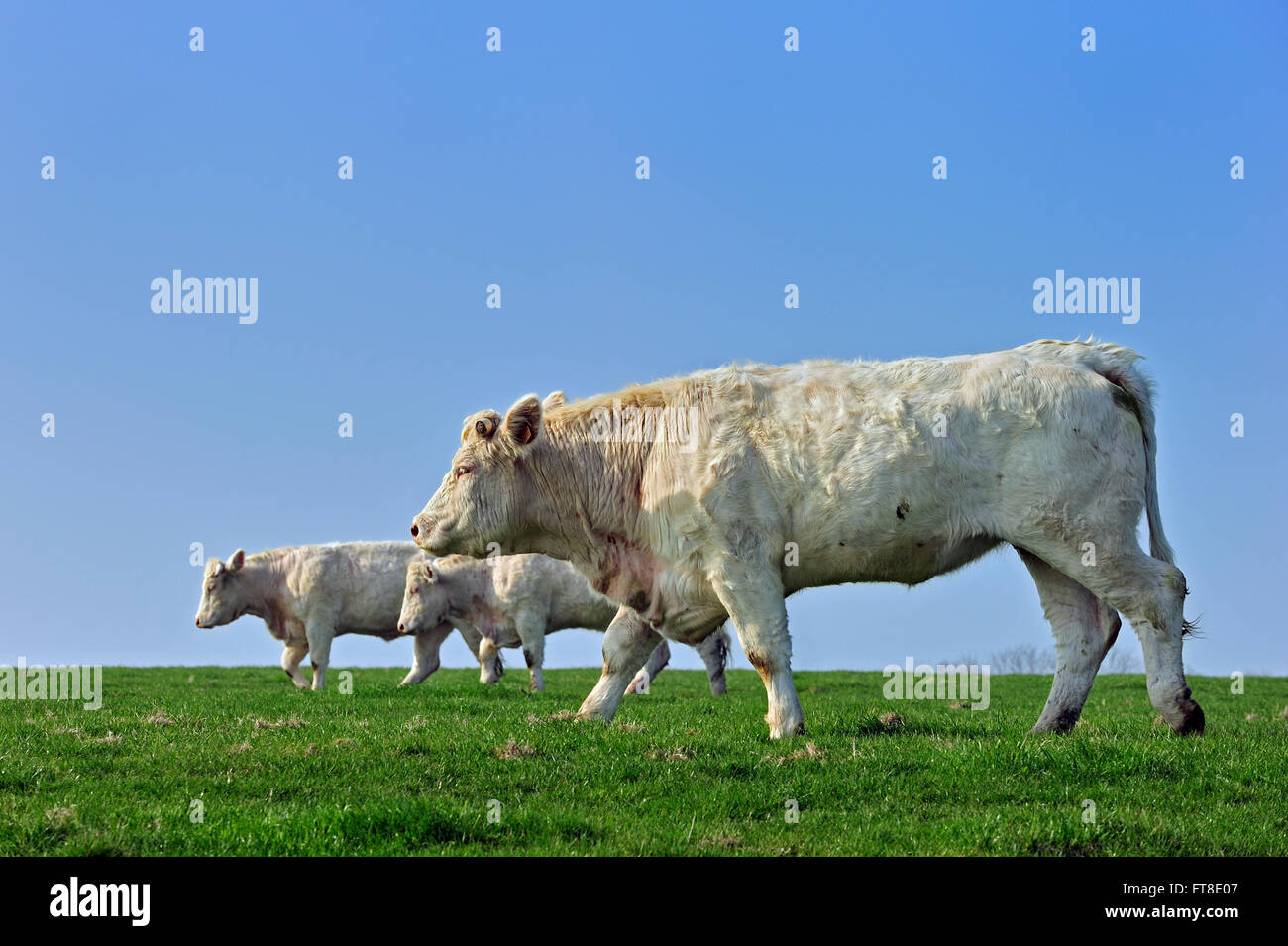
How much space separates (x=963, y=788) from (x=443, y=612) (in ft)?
56.2

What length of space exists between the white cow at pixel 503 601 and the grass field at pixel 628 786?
1031cm

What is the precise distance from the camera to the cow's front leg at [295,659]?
77.2 feet

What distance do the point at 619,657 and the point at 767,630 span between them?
183cm

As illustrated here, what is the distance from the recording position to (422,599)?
939 inches

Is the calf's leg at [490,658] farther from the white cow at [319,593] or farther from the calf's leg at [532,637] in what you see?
the white cow at [319,593]

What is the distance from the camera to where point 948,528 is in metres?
10.4

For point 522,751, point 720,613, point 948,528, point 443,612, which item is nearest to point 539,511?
point 720,613

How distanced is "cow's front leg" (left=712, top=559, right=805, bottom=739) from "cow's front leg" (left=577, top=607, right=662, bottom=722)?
4.62 ft

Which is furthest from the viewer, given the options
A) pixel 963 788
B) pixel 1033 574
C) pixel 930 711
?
pixel 930 711

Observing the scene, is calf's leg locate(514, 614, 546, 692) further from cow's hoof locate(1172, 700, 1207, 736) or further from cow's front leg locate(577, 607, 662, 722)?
cow's hoof locate(1172, 700, 1207, 736)

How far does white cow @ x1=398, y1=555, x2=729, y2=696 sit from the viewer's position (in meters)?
23.0

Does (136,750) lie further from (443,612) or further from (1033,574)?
(443,612)
